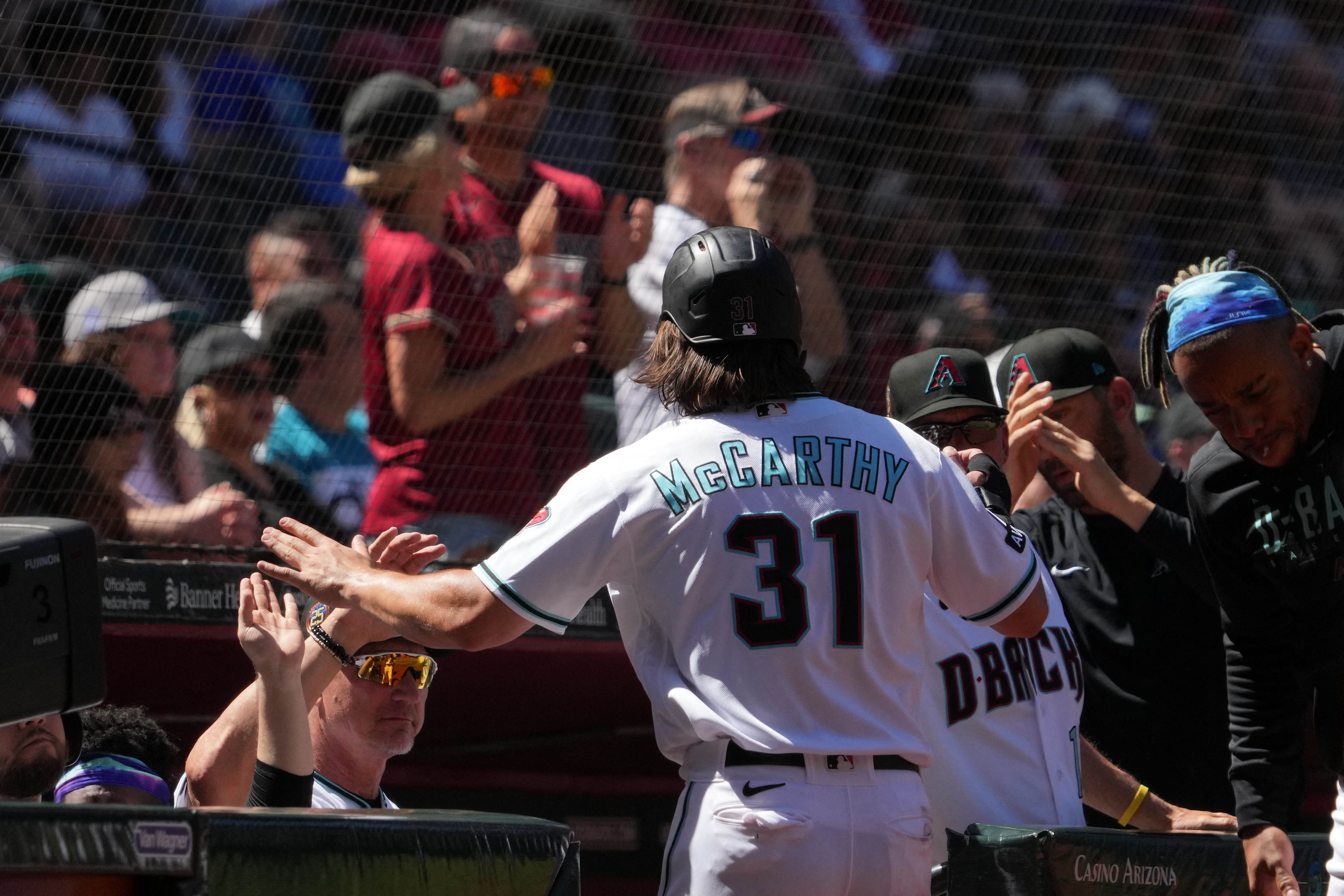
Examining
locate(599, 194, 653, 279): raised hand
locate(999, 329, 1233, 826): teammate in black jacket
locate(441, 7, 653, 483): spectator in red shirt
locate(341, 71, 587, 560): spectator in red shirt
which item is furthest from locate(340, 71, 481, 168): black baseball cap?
locate(999, 329, 1233, 826): teammate in black jacket

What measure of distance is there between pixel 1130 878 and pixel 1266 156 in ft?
11.8

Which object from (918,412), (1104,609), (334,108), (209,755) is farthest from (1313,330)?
(334,108)

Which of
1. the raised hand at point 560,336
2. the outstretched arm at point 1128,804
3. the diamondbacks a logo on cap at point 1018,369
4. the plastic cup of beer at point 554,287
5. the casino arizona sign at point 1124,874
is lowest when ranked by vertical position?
the casino arizona sign at point 1124,874

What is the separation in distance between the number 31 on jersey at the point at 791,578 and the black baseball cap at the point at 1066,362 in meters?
1.90

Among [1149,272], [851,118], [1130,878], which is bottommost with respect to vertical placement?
[1130,878]

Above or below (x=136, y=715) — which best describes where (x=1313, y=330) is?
above

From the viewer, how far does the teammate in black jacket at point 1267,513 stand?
2639mm

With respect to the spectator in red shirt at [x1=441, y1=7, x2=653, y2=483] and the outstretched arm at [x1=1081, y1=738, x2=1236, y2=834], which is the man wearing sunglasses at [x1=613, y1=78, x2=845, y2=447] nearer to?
the spectator in red shirt at [x1=441, y1=7, x2=653, y2=483]

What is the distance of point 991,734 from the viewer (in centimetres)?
299

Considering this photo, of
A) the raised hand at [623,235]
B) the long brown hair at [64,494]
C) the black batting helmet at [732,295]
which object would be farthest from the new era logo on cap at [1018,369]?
the long brown hair at [64,494]

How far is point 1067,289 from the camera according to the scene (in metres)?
5.41

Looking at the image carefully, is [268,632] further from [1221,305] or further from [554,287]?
[554,287]

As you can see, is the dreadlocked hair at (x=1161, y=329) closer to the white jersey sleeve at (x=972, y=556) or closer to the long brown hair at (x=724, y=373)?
the white jersey sleeve at (x=972, y=556)

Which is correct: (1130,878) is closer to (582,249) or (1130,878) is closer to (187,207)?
(582,249)
